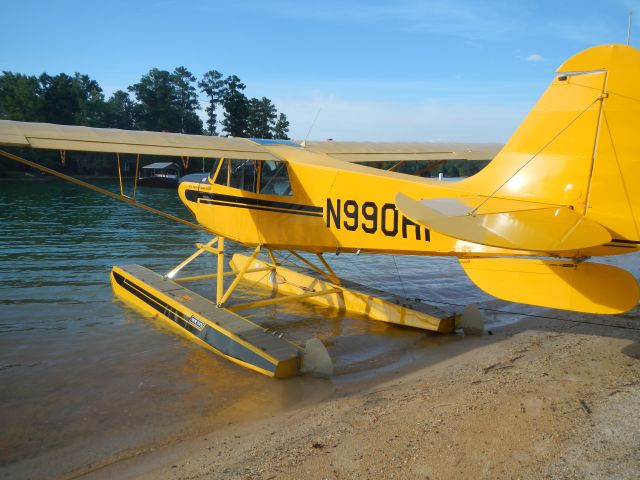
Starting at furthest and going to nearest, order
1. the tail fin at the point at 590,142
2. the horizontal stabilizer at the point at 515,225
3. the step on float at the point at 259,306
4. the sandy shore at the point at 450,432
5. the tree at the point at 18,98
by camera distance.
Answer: the tree at the point at 18,98 → the step on float at the point at 259,306 → the tail fin at the point at 590,142 → the horizontal stabilizer at the point at 515,225 → the sandy shore at the point at 450,432

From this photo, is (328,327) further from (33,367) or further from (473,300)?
(33,367)

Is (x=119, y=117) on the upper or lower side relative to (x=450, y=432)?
upper

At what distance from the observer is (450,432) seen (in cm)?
345

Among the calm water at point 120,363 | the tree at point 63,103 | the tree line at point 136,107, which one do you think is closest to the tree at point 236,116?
the tree line at point 136,107

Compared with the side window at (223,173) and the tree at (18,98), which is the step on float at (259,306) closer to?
the side window at (223,173)

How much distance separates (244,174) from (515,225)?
4271mm

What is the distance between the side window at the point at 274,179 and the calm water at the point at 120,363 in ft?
7.29

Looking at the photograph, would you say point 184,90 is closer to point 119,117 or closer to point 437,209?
point 119,117

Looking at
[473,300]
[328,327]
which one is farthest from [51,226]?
[473,300]

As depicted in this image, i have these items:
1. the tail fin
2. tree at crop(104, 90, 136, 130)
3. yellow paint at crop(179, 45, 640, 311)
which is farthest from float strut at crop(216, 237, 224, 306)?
tree at crop(104, 90, 136, 130)

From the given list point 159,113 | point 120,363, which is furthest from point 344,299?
point 159,113

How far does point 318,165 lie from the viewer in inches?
247

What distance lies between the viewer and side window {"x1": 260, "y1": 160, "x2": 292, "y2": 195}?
257 inches

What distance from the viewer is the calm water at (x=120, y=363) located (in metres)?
3.99
